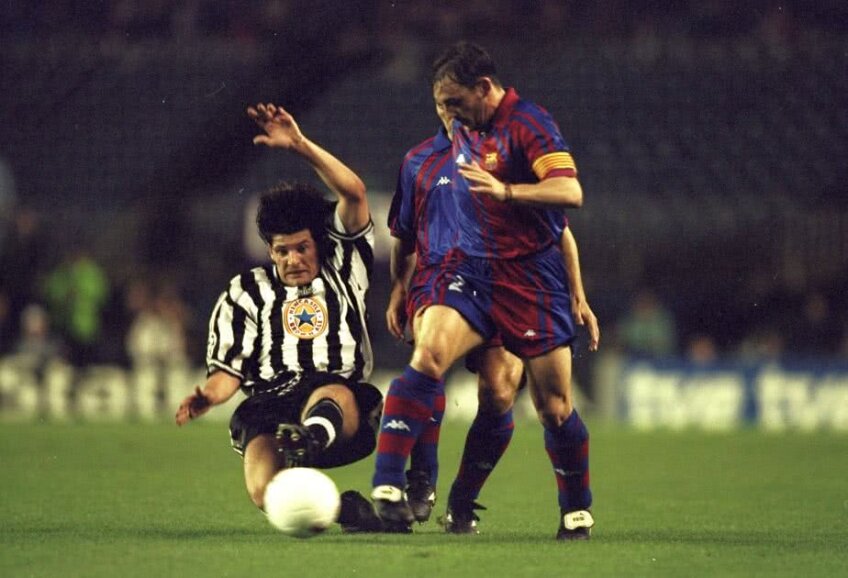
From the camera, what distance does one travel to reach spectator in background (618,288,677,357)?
15.5 meters

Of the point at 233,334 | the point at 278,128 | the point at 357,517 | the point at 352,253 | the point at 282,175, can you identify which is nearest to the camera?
the point at 278,128

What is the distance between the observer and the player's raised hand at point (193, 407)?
5723 millimetres

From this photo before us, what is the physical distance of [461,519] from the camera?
6.28 metres

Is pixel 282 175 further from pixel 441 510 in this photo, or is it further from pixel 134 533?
pixel 134 533

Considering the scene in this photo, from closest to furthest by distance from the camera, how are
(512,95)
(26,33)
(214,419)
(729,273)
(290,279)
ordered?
1. (512,95)
2. (290,279)
3. (214,419)
4. (729,273)
5. (26,33)

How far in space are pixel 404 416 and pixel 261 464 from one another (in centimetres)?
65

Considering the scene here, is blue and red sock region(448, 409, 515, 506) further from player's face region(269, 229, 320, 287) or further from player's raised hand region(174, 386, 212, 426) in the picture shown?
player's raised hand region(174, 386, 212, 426)

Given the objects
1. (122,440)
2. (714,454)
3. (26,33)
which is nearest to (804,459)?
(714,454)

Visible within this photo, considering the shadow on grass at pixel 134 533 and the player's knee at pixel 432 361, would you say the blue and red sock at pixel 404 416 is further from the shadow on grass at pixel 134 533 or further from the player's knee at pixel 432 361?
the shadow on grass at pixel 134 533

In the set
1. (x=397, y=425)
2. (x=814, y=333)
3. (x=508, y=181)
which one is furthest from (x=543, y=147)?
(x=814, y=333)

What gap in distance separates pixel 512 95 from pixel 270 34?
49.2 feet

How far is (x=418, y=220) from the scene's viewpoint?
6.26 m

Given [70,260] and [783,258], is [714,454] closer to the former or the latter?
[783,258]

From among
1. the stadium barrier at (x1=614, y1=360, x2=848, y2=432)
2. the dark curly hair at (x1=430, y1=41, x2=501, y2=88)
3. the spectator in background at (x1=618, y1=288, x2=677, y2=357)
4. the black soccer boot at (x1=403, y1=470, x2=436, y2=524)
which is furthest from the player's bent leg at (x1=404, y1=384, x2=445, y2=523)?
the spectator in background at (x1=618, y1=288, x2=677, y2=357)
